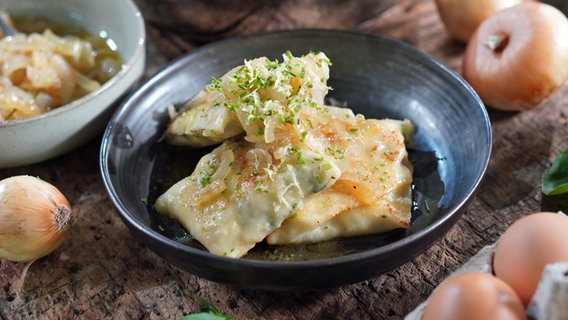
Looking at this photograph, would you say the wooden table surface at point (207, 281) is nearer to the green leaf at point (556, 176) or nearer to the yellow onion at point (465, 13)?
the green leaf at point (556, 176)

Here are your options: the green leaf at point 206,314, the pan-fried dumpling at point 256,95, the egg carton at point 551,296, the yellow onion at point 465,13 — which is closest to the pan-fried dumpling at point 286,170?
the pan-fried dumpling at point 256,95

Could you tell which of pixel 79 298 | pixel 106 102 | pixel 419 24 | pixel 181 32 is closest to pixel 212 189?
pixel 79 298

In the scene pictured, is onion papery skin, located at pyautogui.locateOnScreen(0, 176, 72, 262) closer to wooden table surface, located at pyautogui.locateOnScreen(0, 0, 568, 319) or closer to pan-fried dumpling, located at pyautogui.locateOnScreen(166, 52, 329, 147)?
wooden table surface, located at pyautogui.locateOnScreen(0, 0, 568, 319)

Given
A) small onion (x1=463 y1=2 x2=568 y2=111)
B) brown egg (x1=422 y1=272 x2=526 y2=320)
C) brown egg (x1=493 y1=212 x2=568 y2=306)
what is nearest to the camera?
brown egg (x1=422 y1=272 x2=526 y2=320)

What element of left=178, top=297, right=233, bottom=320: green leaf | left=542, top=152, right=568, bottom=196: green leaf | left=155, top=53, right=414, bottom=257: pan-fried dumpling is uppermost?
left=155, top=53, right=414, bottom=257: pan-fried dumpling

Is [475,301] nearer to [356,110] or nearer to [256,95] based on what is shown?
[256,95]

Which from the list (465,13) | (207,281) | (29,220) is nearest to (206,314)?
(207,281)

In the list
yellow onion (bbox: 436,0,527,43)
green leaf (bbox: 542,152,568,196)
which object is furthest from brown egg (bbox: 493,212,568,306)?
yellow onion (bbox: 436,0,527,43)

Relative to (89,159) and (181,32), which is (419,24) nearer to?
(181,32)
